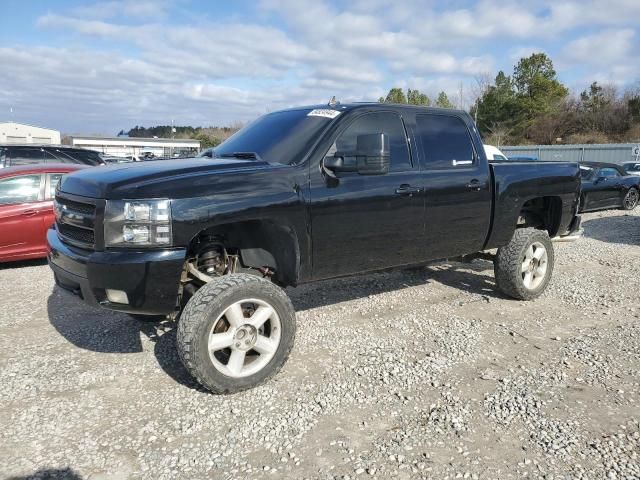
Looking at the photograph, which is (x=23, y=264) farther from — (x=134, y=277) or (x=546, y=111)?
(x=546, y=111)

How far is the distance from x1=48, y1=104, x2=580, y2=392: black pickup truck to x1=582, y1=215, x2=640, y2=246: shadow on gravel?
19.8 feet

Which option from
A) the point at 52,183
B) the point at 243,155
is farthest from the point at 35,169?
the point at 243,155

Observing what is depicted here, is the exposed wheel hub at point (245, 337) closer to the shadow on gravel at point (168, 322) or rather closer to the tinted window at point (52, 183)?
the shadow on gravel at point (168, 322)

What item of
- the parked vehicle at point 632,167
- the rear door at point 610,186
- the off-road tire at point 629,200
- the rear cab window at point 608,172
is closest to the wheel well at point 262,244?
the rear door at point 610,186

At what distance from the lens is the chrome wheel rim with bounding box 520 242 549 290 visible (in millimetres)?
5762

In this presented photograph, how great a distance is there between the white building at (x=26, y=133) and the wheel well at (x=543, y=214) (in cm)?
6974

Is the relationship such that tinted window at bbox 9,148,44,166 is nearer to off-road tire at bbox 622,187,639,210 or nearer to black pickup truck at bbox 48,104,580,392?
black pickup truck at bbox 48,104,580,392

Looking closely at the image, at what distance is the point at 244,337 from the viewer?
3.61m

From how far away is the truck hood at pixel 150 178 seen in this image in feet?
10.8

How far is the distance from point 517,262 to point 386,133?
2198 millimetres

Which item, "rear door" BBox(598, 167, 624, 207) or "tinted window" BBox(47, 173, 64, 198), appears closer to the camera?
"tinted window" BBox(47, 173, 64, 198)

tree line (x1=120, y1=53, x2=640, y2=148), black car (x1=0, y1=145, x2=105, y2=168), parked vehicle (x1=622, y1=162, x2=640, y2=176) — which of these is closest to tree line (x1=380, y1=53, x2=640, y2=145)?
tree line (x1=120, y1=53, x2=640, y2=148)

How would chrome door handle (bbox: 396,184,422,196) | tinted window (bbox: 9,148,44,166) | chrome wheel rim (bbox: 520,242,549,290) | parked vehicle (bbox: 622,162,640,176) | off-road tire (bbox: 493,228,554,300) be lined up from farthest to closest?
parked vehicle (bbox: 622,162,640,176), tinted window (bbox: 9,148,44,166), chrome wheel rim (bbox: 520,242,549,290), off-road tire (bbox: 493,228,554,300), chrome door handle (bbox: 396,184,422,196)

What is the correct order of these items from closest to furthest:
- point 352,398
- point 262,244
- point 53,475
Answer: point 53,475 → point 352,398 → point 262,244
